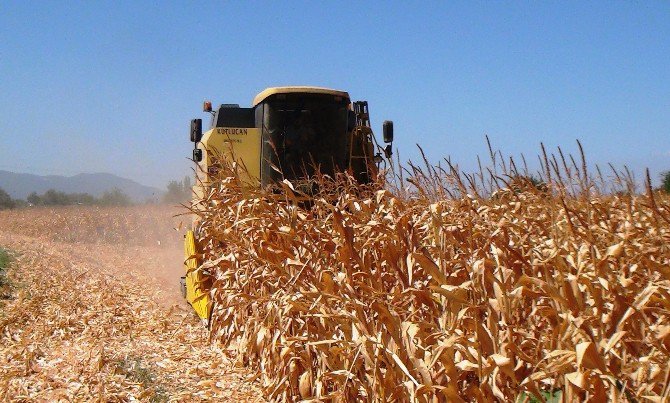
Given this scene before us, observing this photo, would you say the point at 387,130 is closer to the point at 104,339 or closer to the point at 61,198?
the point at 104,339

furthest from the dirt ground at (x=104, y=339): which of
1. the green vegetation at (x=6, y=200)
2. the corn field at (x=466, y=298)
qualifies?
the green vegetation at (x=6, y=200)

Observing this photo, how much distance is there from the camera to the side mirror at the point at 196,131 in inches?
348

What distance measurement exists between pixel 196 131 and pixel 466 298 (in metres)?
6.53

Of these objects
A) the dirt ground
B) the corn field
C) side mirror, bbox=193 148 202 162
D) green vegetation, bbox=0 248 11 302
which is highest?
side mirror, bbox=193 148 202 162

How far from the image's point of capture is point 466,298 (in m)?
2.98

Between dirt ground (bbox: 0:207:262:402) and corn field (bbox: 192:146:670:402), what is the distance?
580 millimetres

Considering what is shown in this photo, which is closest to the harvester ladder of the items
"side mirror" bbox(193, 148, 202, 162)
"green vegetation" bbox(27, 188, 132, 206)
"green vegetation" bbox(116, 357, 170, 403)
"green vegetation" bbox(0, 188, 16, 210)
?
"side mirror" bbox(193, 148, 202, 162)

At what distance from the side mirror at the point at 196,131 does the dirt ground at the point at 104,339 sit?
6.95ft

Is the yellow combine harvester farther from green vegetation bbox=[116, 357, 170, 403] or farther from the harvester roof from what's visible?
green vegetation bbox=[116, 357, 170, 403]

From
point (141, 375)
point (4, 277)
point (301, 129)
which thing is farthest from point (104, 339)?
point (4, 277)

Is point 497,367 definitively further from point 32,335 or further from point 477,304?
point 32,335

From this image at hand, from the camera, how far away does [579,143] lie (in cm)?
260

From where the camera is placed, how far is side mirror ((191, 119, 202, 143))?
29.0 feet

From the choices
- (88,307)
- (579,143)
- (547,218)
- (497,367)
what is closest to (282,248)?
(547,218)
